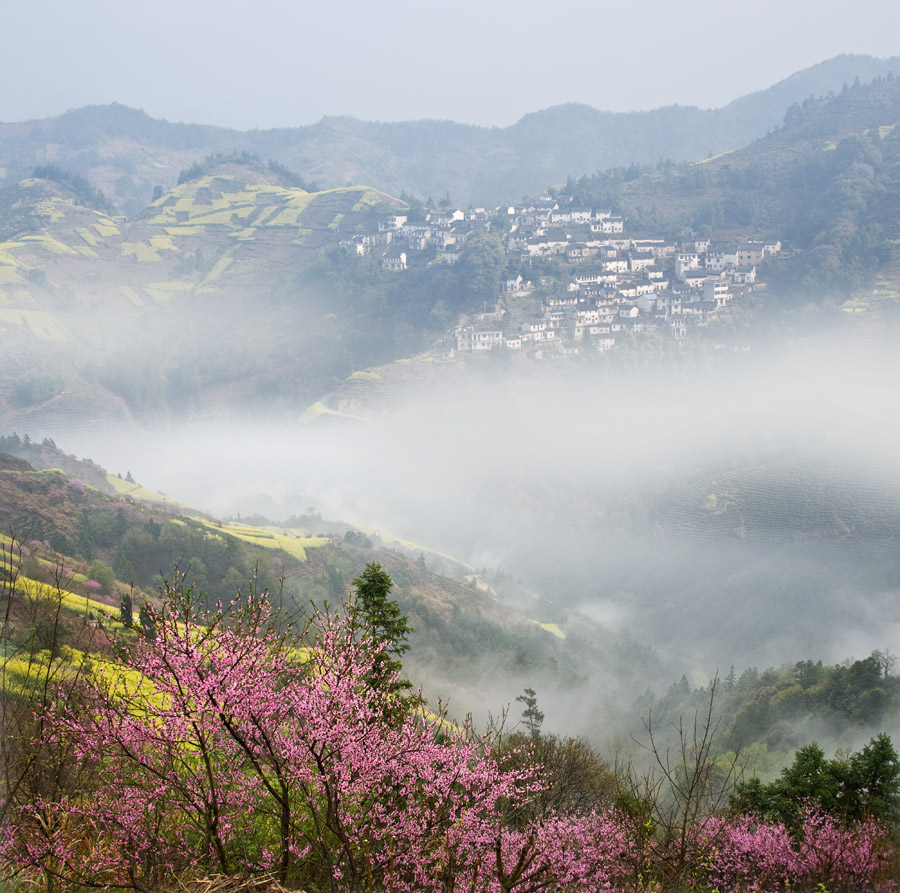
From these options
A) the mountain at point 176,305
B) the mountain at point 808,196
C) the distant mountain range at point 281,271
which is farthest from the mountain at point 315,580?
the mountain at point 808,196

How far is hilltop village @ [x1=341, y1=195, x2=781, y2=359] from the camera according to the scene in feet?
359

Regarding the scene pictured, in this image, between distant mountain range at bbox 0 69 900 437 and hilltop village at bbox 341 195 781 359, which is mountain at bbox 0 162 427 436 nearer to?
distant mountain range at bbox 0 69 900 437

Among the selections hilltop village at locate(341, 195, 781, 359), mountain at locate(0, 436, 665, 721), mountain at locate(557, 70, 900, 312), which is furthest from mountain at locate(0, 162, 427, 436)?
mountain at locate(0, 436, 665, 721)

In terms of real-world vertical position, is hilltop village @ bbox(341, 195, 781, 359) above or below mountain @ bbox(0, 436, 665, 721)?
above

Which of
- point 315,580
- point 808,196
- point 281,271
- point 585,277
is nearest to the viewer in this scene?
point 315,580

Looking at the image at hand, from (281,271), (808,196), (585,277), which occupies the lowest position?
(585,277)

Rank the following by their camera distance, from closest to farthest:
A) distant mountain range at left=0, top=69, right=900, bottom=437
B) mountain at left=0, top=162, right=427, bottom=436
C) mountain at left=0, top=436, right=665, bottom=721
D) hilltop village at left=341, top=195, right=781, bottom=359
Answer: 1. mountain at left=0, top=436, right=665, bottom=721
2. hilltop village at left=341, top=195, right=781, bottom=359
3. mountain at left=0, top=162, right=427, bottom=436
4. distant mountain range at left=0, top=69, right=900, bottom=437

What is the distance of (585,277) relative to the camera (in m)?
112

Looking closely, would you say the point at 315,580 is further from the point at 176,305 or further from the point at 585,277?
the point at 176,305

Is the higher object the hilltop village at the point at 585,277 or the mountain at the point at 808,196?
the mountain at the point at 808,196

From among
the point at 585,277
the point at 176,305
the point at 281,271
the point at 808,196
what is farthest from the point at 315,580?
the point at 808,196

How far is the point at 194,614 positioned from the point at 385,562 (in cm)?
4177

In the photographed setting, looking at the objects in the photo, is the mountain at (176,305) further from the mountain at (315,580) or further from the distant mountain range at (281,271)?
the mountain at (315,580)

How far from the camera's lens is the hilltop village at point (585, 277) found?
109438mm
